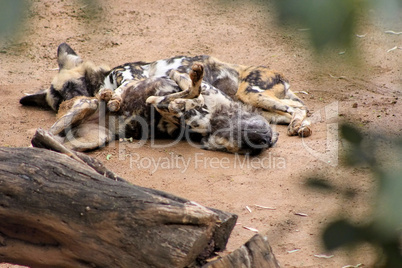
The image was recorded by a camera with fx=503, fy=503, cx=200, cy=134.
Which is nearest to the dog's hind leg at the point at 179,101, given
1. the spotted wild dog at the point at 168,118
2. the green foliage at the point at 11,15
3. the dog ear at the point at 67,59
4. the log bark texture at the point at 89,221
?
the spotted wild dog at the point at 168,118

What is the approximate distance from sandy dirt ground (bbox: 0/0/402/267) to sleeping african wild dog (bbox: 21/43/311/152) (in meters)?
0.16

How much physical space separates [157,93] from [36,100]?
54.9 inches

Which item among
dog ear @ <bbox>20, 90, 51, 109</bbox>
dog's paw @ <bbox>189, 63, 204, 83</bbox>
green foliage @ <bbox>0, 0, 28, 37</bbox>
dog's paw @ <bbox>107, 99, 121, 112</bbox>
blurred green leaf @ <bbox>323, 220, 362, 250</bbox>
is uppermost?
green foliage @ <bbox>0, 0, 28, 37</bbox>

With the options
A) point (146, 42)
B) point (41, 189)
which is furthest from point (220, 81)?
point (41, 189)

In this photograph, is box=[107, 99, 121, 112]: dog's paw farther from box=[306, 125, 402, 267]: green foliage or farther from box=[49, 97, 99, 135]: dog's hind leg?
A: box=[306, 125, 402, 267]: green foliage

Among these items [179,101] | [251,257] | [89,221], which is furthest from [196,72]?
[251,257]

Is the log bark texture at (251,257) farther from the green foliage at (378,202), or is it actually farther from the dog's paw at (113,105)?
the dog's paw at (113,105)

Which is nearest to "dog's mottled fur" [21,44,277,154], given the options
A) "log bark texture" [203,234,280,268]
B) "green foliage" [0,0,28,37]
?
Answer: "log bark texture" [203,234,280,268]

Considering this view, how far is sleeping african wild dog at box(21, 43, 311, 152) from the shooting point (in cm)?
447

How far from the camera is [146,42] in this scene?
685 centimetres

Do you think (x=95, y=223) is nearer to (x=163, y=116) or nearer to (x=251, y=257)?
(x=251, y=257)

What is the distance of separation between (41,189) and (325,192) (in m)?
1.49

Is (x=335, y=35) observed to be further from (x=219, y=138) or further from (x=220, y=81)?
(x=220, y=81)

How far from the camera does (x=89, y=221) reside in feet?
5.96
